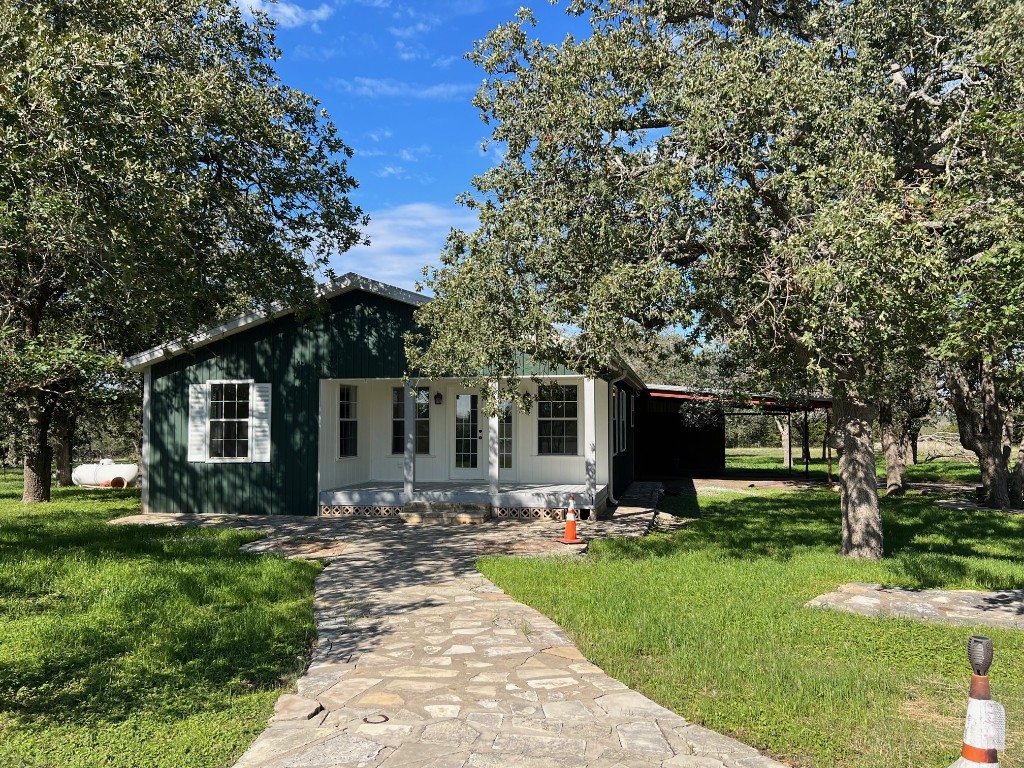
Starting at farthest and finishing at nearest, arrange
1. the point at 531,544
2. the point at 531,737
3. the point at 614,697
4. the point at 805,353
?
the point at 531,544, the point at 805,353, the point at 614,697, the point at 531,737

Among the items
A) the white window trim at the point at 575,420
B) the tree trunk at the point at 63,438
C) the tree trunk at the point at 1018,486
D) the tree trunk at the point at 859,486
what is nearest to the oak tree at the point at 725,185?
the tree trunk at the point at 859,486

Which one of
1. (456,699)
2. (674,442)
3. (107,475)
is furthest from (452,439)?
(674,442)

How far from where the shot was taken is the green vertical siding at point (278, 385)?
14.1m

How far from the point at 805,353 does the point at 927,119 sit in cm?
318

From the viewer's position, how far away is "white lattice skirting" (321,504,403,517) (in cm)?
1416

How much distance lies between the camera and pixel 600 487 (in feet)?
49.8

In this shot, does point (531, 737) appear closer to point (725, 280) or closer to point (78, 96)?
point (725, 280)

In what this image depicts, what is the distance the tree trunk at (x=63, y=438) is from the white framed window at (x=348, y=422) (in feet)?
26.0

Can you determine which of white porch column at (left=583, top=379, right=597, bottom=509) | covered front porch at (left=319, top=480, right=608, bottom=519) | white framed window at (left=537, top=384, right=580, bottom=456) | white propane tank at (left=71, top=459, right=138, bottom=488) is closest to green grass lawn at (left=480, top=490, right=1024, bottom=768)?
white porch column at (left=583, top=379, right=597, bottom=509)

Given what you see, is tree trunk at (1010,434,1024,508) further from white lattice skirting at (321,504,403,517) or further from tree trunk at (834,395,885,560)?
white lattice skirting at (321,504,403,517)

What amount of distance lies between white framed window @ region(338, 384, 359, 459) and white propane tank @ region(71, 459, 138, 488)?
1043cm

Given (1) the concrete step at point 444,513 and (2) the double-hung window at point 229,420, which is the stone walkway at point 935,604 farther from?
(2) the double-hung window at point 229,420

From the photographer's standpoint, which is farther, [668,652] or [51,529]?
[51,529]

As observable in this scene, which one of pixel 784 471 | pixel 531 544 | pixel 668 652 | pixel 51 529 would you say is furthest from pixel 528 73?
pixel 784 471
